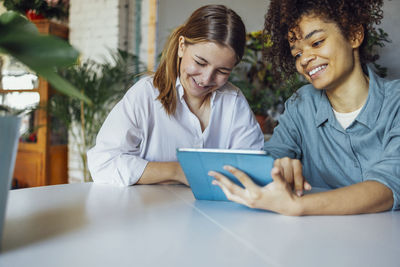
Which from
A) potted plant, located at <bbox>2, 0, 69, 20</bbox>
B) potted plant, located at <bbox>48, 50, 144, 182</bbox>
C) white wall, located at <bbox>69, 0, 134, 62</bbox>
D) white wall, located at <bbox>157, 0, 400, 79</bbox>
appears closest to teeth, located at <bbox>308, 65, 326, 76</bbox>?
white wall, located at <bbox>157, 0, 400, 79</bbox>

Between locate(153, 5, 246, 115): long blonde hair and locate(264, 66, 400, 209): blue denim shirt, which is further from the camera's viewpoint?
locate(153, 5, 246, 115): long blonde hair

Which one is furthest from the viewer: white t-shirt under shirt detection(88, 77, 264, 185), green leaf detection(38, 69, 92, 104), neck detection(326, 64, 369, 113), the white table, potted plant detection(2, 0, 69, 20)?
potted plant detection(2, 0, 69, 20)

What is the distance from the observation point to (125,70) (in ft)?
11.5

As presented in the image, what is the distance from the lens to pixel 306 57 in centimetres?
123

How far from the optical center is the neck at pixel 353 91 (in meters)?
1.27

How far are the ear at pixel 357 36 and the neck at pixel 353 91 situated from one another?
0.08 meters

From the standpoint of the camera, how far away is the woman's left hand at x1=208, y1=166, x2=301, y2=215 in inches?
30.9

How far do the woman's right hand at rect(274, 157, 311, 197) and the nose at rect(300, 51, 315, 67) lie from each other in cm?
44

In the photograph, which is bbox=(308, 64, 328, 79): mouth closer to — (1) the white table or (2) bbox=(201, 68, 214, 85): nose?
(2) bbox=(201, 68, 214, 85): nose

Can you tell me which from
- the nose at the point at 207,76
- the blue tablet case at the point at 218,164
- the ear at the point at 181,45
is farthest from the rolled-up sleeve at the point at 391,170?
the ear at the point at 181,45

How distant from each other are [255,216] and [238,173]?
104mm

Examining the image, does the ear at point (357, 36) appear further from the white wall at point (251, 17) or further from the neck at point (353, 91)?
the white wall at point (251, 17)

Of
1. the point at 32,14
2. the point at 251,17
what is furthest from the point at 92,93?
the point at 251,17

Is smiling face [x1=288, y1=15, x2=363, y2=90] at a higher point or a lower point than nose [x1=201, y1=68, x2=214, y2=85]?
higher
